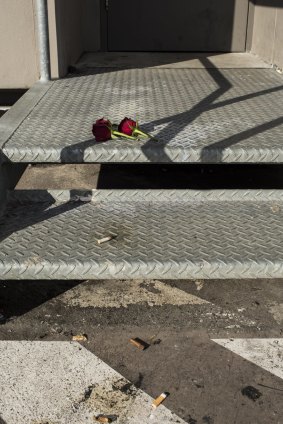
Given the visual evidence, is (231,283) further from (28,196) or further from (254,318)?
(28,196)

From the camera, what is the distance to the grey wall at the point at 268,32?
6.70 meters

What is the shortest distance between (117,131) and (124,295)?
1094 mm

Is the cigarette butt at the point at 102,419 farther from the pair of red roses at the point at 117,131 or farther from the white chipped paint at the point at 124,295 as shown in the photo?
the pair of red roses at the point at 117,131

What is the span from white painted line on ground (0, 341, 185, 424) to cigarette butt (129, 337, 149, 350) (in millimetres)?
230

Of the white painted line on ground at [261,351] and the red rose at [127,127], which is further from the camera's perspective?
the red rose at [127,127]

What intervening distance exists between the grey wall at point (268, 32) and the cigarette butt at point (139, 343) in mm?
4472

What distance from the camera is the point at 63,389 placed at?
265 centimetres

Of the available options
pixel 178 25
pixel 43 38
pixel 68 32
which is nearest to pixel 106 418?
pixel 43 38

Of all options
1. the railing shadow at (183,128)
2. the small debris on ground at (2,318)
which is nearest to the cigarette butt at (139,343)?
the small debris on ground at (2,318)

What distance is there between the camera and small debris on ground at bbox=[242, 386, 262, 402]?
261cm

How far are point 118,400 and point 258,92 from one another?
11.1ft

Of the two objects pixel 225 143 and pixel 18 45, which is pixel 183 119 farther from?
pixel 18 45

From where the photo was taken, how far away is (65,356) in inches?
114

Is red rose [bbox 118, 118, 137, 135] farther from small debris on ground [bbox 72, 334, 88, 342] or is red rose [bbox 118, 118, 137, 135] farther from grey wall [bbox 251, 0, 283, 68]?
grey wall [bbox 251, 0, 283, 68]
